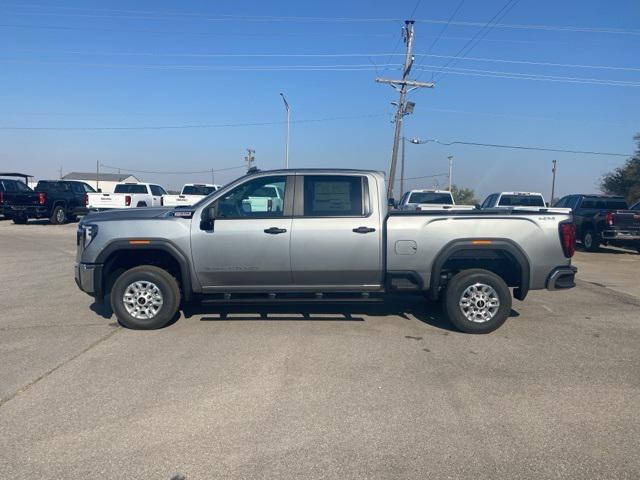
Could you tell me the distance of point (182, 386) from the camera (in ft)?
16.2

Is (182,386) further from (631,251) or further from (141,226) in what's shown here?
(631,251)

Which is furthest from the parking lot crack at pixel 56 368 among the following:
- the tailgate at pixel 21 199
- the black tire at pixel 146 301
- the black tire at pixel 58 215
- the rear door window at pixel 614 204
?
the black tire at pixel 58 215

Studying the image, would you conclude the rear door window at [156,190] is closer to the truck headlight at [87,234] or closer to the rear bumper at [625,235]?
the rear bumper at [625,235]

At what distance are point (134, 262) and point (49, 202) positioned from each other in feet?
63.7

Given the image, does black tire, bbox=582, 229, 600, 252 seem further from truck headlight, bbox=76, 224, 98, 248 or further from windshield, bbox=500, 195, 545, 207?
truck headlight, bbox=76, 224, 98, 248

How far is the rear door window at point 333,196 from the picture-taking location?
6.74m

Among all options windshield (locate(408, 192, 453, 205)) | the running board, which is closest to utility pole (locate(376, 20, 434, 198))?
windshield (locate(408, 192, 453, 205))

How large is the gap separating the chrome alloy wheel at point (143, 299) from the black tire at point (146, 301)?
0.01 metres

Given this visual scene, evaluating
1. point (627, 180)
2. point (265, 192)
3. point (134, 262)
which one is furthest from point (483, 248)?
point (627, 180)

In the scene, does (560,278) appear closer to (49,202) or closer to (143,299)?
(143,299)

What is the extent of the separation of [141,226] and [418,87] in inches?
1040

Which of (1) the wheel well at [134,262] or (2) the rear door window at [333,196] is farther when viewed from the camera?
(1) the wheel well at [134,262]

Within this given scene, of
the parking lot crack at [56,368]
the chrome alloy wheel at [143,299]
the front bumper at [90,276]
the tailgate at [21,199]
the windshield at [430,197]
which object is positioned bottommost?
the parking lot crack at [56,368]

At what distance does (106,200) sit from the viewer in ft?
76.4
